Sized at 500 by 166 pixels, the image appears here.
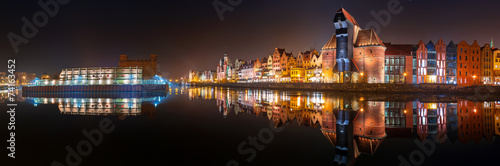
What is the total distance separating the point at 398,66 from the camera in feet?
190

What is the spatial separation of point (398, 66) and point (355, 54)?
1239cm

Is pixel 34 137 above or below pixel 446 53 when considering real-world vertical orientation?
below

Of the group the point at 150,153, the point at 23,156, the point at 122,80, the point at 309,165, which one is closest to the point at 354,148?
the point at 309,165

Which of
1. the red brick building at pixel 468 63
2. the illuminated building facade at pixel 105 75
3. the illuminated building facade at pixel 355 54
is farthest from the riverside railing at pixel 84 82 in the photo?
the red brick building at pixel 468 63

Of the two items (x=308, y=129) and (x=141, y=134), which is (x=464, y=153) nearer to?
(x=308, y=129)

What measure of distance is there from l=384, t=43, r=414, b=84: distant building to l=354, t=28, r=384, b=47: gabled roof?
6.80 metres

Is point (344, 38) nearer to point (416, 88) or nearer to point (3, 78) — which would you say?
point (416, 88)

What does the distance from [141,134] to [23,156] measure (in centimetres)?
356

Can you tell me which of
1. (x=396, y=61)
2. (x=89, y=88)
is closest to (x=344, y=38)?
(x=396, y=61)

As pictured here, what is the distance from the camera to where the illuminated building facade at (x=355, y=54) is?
172 ft

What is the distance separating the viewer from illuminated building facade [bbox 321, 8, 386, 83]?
52.4 meters

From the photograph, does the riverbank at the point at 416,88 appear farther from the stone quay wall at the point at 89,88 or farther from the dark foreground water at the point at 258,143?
the stone quay wall at the point at 89,88

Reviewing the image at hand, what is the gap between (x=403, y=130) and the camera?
1088 centimetres

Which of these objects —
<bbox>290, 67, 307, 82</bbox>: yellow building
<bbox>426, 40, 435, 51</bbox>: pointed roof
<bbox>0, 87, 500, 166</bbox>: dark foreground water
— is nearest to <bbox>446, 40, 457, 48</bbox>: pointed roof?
<bbox>426, 40, 435, 51</bbox>: pointed roof
